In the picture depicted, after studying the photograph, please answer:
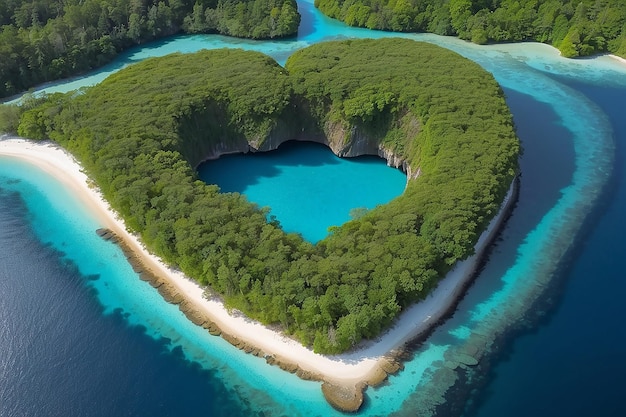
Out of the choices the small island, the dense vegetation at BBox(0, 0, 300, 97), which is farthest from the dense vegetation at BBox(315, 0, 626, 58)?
the small island

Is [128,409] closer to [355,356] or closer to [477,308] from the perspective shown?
[355,356]

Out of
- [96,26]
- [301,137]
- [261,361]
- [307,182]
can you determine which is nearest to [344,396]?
[261,361]

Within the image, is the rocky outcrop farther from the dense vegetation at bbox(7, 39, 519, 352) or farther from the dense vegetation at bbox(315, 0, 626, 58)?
the dense vegetation at bbox(315, 0, 626, 58)

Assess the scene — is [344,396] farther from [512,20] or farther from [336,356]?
[512,20]

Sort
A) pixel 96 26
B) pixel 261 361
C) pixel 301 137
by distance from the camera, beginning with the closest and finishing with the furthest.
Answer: pixel 261 361
pixel 301 137
pixel 96 26

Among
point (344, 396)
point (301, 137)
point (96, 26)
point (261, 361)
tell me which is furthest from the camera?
point (96, 26)

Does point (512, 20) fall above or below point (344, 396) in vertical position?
above
